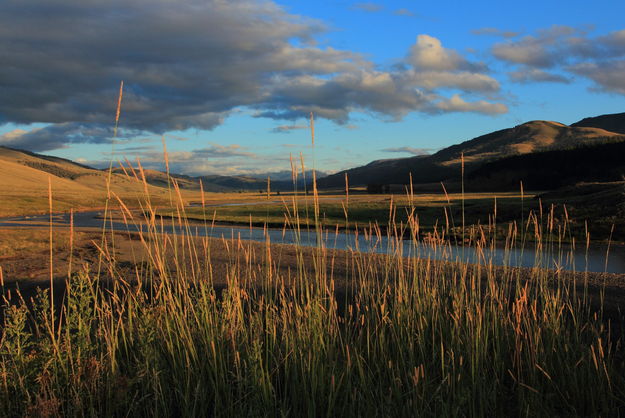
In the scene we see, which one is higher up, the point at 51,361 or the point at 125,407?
the point at 51,361

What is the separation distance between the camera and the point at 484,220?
28312mm

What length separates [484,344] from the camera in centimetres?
447

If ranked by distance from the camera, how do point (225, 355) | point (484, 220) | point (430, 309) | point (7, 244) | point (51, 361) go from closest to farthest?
point (51, 361)
point (225, 355)
point (430, 309)
point (7, 244)
point (484, 220)

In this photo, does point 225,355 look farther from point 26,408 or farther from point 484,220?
point 484,220

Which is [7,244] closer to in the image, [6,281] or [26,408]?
[6,281]

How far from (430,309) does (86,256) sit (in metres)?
13.7

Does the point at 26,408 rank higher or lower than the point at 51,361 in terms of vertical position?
lower

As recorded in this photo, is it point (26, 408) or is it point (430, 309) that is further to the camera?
point (430, 309)

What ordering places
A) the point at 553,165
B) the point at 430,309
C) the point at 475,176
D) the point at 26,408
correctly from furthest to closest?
the point at 475,176 → the point at 553,165 → the point at 430,309 → the point at 26,408

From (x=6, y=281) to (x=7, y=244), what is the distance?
9709mm

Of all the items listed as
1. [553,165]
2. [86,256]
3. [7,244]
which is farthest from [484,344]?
[553,165]

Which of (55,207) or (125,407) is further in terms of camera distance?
→ (55,207)

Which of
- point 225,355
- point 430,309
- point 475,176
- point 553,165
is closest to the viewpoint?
point 225,355

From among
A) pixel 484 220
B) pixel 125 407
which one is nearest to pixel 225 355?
pixel 125 407
